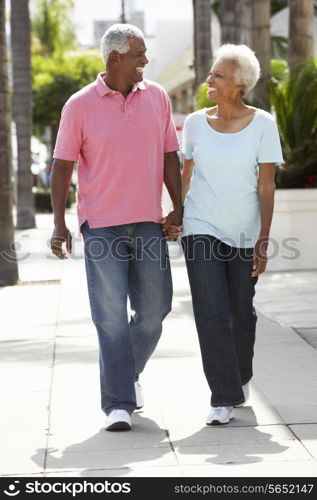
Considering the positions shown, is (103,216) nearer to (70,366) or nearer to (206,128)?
(206,128)

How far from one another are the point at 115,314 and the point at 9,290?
6.85 metres

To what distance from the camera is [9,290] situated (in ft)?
40.9

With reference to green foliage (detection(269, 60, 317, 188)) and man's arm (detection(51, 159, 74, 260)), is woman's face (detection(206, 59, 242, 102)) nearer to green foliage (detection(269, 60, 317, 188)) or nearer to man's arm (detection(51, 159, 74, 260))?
man's arm (detection(51, 159, 74, 260))

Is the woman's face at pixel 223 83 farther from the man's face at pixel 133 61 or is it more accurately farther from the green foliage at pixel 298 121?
the green foliage at pixel 298 121

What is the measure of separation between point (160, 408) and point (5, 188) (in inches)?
286

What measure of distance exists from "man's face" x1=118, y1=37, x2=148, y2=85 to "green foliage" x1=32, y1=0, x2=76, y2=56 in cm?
6430

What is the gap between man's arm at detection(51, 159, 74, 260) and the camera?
578 cm

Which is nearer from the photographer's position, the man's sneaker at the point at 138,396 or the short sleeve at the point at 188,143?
the short sleeve at the point at 188,143

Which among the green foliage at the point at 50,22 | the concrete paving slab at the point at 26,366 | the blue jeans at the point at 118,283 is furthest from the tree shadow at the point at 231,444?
the green foliage at the point at 50,22

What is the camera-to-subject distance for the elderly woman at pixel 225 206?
18.7 feet

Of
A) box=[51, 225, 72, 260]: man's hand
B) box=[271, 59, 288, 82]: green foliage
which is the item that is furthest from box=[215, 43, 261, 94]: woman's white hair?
box=[271, 59, 288, 82]: green foliage

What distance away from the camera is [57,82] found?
4525cm

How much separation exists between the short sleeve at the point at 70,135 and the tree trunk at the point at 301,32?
33.9ft
